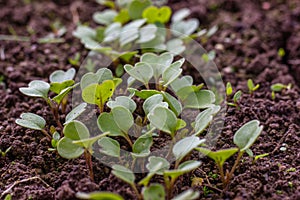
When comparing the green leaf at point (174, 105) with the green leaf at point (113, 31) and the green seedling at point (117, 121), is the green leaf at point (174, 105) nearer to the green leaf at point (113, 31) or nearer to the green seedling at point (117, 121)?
the green seedling at point (117, 121)

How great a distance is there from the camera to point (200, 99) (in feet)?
5.12

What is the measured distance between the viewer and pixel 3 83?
6.35ft

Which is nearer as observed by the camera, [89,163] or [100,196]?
[100,196]

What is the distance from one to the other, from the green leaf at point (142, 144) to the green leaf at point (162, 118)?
0.08 m

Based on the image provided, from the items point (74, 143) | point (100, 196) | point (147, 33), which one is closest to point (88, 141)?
point (74, 143)

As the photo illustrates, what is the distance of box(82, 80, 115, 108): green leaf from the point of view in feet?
4.65

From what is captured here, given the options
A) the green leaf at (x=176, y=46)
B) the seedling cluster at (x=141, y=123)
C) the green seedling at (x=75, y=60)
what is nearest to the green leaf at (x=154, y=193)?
the seedling cluster at (x=141, y=123)

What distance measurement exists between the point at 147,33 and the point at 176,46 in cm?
14

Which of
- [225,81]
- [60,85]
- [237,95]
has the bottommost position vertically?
[225,81]

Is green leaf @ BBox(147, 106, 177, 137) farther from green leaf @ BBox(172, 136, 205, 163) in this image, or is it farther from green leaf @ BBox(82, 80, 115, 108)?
green leaf @ BBox(82, 80, 115, 108)

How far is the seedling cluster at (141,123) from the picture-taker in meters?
1.27

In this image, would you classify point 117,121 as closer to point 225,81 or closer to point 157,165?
point 157,165

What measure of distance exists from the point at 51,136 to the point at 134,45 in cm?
59

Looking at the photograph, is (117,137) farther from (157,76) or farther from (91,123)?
(157,76)
